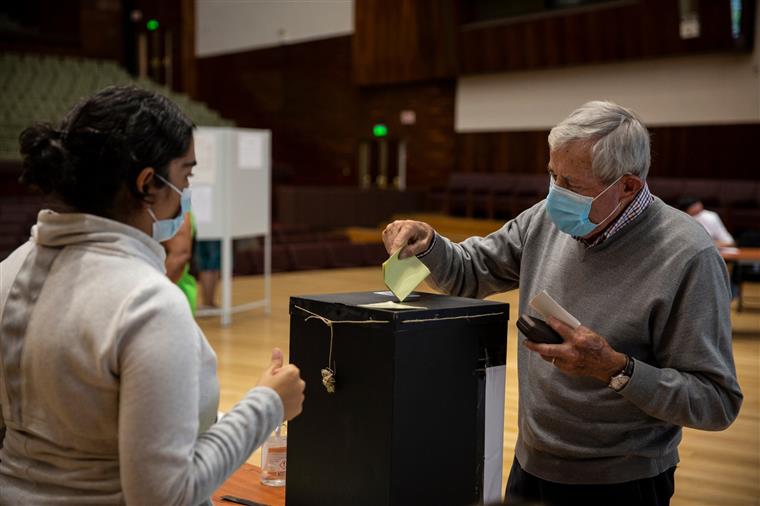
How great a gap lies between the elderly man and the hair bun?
2.68ft

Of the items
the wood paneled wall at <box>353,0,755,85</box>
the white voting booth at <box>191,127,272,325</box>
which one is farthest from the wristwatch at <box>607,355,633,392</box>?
the wood paneled wall at <box>353,0,755,85</box>

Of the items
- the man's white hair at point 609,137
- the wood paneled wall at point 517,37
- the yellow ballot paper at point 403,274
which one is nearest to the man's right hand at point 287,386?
the yellow ballot paper at point 403,274

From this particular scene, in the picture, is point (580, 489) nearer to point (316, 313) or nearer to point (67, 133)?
point (316, 313)

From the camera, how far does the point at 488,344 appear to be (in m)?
1.77

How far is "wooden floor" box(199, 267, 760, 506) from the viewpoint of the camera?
12.4ft

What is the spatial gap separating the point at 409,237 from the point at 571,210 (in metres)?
0.35

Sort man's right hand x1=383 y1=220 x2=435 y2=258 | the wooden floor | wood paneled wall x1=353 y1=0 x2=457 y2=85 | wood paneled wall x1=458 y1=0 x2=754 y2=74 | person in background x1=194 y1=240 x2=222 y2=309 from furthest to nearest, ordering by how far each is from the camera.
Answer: wood paneled wall x1=353 y1=0 x2=457 y2=85 < wood paneled wall x1=458 y1=0 x2=754 y2=74 < person in background x1=194 y1=240 x2=222 y2=309 < the wooden floor < man's right hand x1=383 y1=220 x2=435 y2=258

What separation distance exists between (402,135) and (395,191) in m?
1.32

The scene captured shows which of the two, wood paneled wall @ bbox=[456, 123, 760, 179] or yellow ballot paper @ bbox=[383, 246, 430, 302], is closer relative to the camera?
yellow ballot paper @ bbox=[383, 246, 430, 302]

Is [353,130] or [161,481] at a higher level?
[353,130]

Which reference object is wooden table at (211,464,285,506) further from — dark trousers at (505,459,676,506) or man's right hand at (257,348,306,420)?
man's right hand at (257,348,306,420)

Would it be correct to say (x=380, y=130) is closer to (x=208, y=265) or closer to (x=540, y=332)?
(x=208, y=265)

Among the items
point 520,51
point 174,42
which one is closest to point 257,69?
point 174,42

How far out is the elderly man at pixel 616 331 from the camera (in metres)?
1.70
